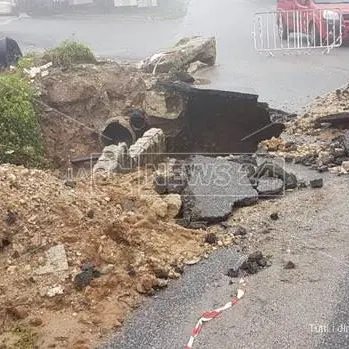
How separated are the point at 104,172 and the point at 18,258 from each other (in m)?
2.61

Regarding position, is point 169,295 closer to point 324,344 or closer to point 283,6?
point 324,344

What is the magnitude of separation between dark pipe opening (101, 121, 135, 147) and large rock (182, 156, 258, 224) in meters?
3.14

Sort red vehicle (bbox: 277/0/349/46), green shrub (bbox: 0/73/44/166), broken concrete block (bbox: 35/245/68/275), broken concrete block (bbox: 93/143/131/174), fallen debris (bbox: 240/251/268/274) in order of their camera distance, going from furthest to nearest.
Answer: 1. red vehicle (bbox: 277/0/349/46)
2. green shrub (bbox: 0/73/44/166)
3. broken concrete block (bbox: 93/143/131/174)
4. fallen debris (bbox: 240/251/268/274)
5. broken concrete block (bbox: 35/245/68/275)

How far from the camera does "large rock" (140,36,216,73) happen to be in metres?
13.8

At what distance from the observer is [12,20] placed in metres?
30.8

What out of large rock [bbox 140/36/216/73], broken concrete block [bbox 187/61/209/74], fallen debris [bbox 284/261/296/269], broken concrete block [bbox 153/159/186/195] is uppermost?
large rock [bbox 140/36/216/73]

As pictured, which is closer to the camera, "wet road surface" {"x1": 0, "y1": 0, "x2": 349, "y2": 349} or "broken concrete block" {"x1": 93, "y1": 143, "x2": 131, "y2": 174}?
"wet road surface" {"x1": 0, "y1": 0, "x2": 349, "y2": 349}

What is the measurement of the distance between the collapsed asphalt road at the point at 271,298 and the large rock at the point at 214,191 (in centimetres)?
33

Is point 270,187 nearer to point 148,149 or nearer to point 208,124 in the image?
point 148,149

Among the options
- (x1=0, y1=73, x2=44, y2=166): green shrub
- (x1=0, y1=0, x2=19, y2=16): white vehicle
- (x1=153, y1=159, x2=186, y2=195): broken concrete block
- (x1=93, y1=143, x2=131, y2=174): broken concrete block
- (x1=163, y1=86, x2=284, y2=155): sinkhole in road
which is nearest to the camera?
(x1=153, y1=159, x2=186, y2=195): broken concrete block

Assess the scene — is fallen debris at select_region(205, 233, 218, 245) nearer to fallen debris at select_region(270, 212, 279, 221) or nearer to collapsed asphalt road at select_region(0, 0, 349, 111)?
fallen debris at select_region(270, 212, 279, 221)

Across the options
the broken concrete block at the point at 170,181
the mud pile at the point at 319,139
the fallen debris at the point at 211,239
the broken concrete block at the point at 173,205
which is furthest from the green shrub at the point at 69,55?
the fallen debris at the point at 211,239

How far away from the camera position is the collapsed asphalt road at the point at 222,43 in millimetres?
12766

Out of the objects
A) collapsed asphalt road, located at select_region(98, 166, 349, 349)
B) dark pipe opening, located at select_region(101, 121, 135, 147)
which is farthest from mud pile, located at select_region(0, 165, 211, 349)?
dark pipe opening, located at select_region(101, 121, 135, 147)
